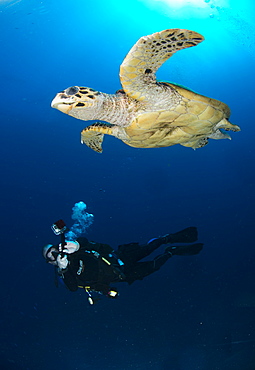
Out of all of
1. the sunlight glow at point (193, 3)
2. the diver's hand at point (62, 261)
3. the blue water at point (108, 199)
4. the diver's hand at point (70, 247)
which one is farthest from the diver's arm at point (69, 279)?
the sunlight glow at point (193, 3)

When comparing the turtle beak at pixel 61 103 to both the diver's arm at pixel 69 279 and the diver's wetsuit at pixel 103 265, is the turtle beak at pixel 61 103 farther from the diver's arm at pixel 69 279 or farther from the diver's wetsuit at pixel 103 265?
the diver's arm at pixel 69 279

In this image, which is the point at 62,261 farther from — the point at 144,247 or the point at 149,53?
the point at 149,53

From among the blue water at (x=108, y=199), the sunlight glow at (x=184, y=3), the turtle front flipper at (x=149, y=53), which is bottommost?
the blue water at (x=108, y=199)

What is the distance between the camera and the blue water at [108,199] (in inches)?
376

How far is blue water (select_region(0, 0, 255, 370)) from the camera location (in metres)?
9.54

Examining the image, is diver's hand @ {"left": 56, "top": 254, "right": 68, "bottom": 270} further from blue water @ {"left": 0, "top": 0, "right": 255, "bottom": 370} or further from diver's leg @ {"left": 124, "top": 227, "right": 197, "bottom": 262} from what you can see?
blue water @ {"left": 0, "top": 0, "right": 255, "bottom": 370}

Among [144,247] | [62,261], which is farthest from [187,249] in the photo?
[62,261]

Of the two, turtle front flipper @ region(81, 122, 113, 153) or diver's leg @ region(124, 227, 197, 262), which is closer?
turtle front flipper @ region(81, 122, 113, 153)

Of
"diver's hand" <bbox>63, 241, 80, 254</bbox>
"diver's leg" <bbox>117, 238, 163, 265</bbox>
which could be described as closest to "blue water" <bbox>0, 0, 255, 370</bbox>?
"diver's leg" <bbox>117, 238, 163, 265</bbox>

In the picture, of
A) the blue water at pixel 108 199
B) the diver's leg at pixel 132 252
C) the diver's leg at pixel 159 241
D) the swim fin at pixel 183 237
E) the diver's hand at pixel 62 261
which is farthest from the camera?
the blue water at pixel 108 199

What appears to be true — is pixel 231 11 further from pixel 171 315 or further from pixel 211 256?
pixel 171 315

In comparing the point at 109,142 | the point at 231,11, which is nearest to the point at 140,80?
the point at 109,142

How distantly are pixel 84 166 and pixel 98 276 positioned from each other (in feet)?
39.2

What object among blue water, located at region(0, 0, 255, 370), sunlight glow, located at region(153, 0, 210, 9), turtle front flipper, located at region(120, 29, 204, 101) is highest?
sunlight glow, located at region(153, 0, 210, 9)
